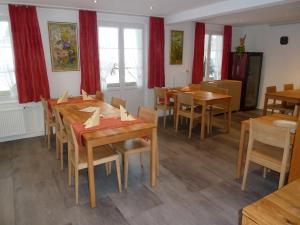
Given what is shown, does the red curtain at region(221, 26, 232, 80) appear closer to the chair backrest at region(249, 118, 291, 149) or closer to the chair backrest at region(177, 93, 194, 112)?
the chair backrest at region(177, 93, 194, 112)

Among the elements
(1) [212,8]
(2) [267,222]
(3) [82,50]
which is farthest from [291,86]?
(2) [267,222]

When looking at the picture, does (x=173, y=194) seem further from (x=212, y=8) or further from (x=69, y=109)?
(x=212, y=8)

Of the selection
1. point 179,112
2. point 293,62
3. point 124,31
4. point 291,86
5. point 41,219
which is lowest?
point 41,219

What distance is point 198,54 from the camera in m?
5.67

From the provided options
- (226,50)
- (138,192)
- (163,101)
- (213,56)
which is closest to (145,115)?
(138,192)

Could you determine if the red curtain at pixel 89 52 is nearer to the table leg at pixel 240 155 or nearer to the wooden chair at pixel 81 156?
the wooden chair at pixel 81 156

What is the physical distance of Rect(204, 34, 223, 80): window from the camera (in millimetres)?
6070

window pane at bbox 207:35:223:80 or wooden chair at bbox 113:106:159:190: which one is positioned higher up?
window pane at bbox 207:35:223:80

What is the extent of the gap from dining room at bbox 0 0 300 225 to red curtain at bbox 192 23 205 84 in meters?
0.04

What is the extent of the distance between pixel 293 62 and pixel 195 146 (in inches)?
Result: 144

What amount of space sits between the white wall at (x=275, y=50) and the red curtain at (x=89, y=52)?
4.13 meters

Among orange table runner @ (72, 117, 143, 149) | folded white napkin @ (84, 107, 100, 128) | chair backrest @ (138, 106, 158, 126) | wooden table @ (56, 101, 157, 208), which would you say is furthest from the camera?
chair backrest @ (138, 106, 158, 126)

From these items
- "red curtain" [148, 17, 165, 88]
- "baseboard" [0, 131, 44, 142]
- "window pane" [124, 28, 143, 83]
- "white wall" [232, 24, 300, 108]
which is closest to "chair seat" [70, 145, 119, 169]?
"baseboard" [0, 131, 44, 142]

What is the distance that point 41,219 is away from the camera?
6.99ft
